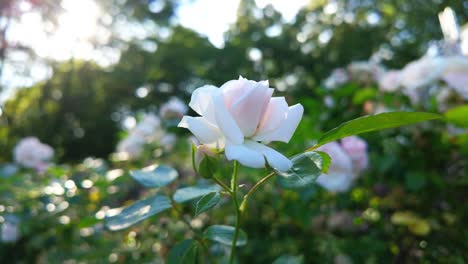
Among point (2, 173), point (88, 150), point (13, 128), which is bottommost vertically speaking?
point (88, 150)

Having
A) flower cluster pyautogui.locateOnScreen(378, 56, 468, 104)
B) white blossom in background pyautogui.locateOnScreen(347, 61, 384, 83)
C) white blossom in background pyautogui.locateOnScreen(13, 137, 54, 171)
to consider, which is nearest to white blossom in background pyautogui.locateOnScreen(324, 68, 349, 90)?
white blossom in background pyautogui.locateOnScreen(347, 61, 384, 83)

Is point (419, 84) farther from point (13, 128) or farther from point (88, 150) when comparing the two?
point (88, 150)

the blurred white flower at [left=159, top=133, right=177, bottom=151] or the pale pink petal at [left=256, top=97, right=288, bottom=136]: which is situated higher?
the pale pink petal at [left=256, top=97, right=288, bottom=136]

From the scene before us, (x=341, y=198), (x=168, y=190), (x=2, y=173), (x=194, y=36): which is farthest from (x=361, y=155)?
(x=194, y=36)

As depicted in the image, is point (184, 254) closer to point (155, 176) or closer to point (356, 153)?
point (155, 176)

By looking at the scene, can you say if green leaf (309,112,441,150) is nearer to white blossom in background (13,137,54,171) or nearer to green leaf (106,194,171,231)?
green leaf (106,194,171,231)

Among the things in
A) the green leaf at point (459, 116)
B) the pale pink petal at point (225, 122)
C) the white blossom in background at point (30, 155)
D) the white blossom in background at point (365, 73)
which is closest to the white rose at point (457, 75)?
the green leaf at point (459, 116)
